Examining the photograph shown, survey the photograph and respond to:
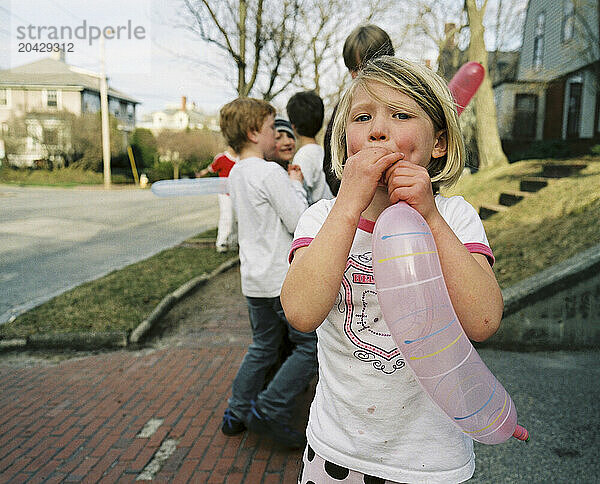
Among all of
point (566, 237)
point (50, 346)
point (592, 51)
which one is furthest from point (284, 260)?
point (592, 51)

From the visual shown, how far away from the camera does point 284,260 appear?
311 centimetres

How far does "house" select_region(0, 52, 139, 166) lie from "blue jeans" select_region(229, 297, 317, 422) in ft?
111

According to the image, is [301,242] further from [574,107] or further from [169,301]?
[574,107]

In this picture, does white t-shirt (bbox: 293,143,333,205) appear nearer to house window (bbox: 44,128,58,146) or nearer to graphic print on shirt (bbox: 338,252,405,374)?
graphic print on shirt (bbox: 338,252,405,374)

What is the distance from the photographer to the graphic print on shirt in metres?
1.41

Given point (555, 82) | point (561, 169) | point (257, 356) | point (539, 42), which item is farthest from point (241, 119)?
point (539, 42)

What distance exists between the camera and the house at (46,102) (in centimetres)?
3466

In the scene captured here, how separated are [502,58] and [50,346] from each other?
34.3 metres

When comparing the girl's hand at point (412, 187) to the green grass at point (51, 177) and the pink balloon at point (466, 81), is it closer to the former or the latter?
the pink balloon at point (466, 81)

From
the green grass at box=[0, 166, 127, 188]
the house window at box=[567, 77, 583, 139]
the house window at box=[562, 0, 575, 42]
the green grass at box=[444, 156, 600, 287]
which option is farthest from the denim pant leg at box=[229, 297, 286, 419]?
the green grass at box=[0, 166, 127, 188]

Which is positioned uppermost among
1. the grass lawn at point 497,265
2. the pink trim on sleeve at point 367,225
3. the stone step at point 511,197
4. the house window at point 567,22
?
the house window at point 567,22

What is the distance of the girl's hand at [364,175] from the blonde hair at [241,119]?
2064 millimetres

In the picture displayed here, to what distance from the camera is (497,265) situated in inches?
223

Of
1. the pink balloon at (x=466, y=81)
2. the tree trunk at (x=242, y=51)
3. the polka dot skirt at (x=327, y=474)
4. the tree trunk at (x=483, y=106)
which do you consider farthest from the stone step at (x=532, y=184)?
the polka dot skirt at (x=327, y=474)
